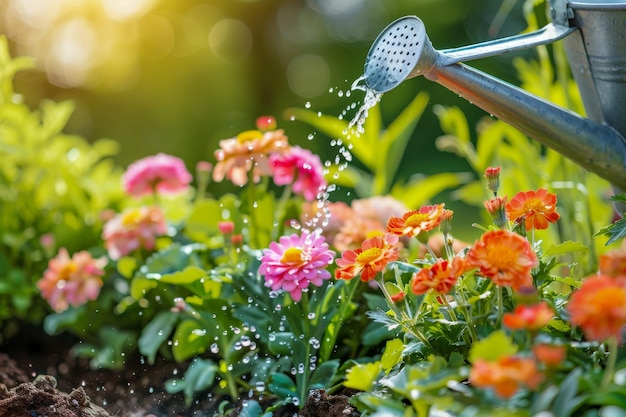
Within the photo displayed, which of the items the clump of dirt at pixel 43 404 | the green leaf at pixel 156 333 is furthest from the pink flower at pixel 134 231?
the clump of dirt at pixel 43 404

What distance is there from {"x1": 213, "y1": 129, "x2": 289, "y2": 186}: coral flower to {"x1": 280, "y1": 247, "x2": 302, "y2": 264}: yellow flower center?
29 cm

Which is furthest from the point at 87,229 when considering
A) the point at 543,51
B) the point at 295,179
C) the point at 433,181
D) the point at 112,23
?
the point at 112,23

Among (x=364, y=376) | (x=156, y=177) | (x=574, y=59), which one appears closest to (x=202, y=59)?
(x=156, y=177)

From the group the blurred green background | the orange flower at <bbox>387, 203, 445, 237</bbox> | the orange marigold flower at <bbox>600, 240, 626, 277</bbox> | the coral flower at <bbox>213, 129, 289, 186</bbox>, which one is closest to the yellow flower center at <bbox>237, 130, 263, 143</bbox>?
the coral flower at <bbox>213, 129, 289, 186</bbox>

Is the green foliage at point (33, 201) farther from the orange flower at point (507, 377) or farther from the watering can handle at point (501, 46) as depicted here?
the orange flower at point (507, 377)

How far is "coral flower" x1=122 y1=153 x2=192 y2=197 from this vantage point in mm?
1572

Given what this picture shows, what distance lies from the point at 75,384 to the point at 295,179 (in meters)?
0.49

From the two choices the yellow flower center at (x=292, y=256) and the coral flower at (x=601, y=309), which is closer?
the coral flower at (x=601, y=309)

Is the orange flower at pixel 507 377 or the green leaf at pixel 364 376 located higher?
the orange flower at pixel 507 377

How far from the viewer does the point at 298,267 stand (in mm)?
1014

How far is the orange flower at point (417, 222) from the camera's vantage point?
0.87m

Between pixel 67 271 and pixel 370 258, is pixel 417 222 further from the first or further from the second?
pixel 67 271

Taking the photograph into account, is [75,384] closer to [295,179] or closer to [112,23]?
[295,179]

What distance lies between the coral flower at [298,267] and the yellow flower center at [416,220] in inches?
6.1
